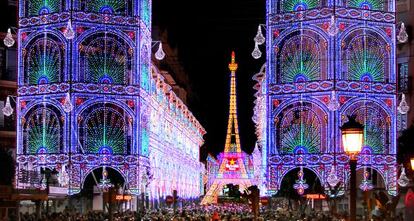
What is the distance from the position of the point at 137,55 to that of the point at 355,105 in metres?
15.0

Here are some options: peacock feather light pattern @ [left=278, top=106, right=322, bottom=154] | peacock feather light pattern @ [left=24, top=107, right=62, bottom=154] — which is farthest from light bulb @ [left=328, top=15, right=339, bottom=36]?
peacock feather light pattern @ [left=24, top=107, right=62, bottom=154]

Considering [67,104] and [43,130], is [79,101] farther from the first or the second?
[43,130]

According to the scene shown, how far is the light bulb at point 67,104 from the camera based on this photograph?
59003mm

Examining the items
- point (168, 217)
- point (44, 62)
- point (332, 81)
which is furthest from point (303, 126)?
point (44, 62)

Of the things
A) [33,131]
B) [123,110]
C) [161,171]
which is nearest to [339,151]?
[123,110]

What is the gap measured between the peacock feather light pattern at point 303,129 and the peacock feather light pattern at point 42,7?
55.0 feet

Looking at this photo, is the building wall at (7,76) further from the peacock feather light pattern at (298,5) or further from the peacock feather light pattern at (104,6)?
the peacock feather light pattern at (298,5)

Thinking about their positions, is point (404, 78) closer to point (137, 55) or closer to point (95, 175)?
point (137, 55)

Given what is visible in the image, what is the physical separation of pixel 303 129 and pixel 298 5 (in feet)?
25.3

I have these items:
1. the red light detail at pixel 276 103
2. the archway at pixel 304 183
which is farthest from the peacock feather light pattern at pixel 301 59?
the archway at pixel 304 183

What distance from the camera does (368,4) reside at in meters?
56.8

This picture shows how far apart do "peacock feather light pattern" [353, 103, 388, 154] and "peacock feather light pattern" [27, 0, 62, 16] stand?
2074 centimetres

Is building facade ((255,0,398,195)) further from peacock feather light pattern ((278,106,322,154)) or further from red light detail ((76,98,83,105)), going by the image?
red light detail ((76,98,83,105))

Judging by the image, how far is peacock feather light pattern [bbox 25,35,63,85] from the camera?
60375mm
